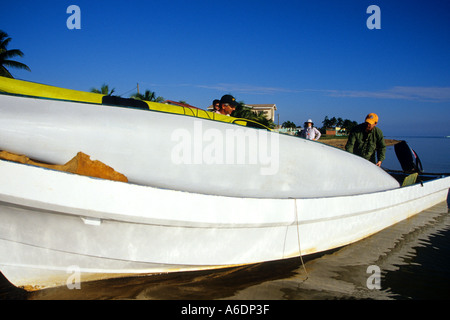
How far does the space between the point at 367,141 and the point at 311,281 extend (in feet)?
10.4

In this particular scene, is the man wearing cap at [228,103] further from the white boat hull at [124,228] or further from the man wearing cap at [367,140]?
the man wearing cap at [367,140]

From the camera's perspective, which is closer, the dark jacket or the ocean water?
the ocean water

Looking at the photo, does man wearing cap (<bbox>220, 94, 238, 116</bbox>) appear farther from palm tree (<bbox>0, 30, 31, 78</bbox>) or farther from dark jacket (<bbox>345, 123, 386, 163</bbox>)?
palm tree (<bbox>0, 30, 31, 78</bbox>)

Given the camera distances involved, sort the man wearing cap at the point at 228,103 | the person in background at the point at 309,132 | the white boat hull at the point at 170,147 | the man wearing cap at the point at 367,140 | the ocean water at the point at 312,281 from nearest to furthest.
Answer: the white boat hull at the point at 170,147, the ocean water at the point at 312,281, the man wearing cap at the point at 228,103, the man wearing cap at the point at 367,140, the person in background at the point at 309,132

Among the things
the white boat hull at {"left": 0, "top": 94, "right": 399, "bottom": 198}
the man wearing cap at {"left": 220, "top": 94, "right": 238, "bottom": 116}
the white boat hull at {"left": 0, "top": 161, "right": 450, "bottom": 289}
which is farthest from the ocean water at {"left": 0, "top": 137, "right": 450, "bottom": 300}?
the man wearing cap at {"left": 220, "top": 94, "right": 238, "bottom": 116}

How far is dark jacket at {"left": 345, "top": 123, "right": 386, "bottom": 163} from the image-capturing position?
5.09 m

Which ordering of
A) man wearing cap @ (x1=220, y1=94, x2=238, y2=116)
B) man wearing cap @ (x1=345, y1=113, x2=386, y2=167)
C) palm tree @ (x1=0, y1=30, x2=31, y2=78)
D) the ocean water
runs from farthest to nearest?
palm tree @ (x1=0, y1=30, x2=31, y2=78) → man wearing cap @ (x1=345, y1=113, x2=386, y2=167) → man wearing cap @ (x1=220, y1=94, x2=238, y2=116) → the ocean water

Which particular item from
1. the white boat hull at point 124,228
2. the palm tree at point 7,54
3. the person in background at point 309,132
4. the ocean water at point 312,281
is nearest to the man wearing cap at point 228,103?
the white boat hull at point 124,228

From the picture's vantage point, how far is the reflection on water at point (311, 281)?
8.20ft

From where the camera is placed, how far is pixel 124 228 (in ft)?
7.04

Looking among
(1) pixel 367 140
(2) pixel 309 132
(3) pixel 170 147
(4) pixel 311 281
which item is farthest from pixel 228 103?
(2) pixel 309 132

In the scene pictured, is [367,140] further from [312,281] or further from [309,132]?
[312,281]

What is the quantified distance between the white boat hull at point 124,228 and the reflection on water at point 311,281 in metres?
0.17

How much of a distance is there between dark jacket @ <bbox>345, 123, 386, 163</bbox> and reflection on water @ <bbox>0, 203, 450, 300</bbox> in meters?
1.75
